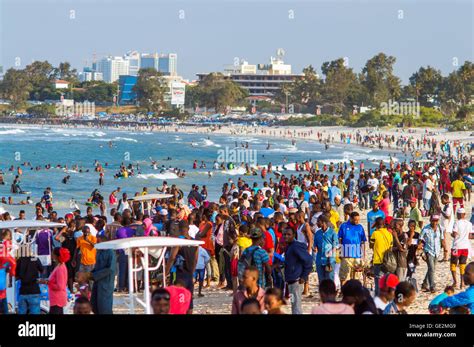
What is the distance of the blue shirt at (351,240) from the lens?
469 inches

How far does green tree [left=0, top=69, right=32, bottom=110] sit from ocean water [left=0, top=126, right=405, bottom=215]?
4818 cm

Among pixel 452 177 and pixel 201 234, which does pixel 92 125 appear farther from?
pixel 201 234

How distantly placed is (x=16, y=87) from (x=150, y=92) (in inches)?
1103

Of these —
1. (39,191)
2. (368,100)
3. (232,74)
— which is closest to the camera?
(39,191)

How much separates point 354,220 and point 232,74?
596 feet

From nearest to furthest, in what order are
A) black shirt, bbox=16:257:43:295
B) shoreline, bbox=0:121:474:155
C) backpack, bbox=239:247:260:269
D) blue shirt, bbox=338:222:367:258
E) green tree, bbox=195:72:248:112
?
black shirt, bbox=16:257:43:295
backpack, bbox=239:247:260:269
blue shirt, bbox=338:222:367:258
shoreline, bbox=0:121:474:155
green tree, bbox=195:72:248:112

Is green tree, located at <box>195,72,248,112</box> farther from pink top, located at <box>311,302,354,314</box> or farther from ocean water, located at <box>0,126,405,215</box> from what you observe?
pink top, located at <box>311,302,354,314</box>

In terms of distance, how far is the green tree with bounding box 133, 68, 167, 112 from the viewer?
162 metres

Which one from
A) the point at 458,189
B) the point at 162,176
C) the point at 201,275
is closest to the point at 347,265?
the point at 201,275

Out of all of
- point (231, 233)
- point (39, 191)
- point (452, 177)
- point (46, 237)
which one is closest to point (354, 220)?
point (231, 233)

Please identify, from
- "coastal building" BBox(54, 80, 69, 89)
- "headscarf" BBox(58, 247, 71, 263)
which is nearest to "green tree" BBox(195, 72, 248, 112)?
"coastal building" BBox(54, 80, 69, 89)

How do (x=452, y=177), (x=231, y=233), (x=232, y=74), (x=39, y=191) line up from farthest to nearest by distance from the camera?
(x=232, y=74), (x=39, y=191), (x=452, y=177), (x=231, y=233)
